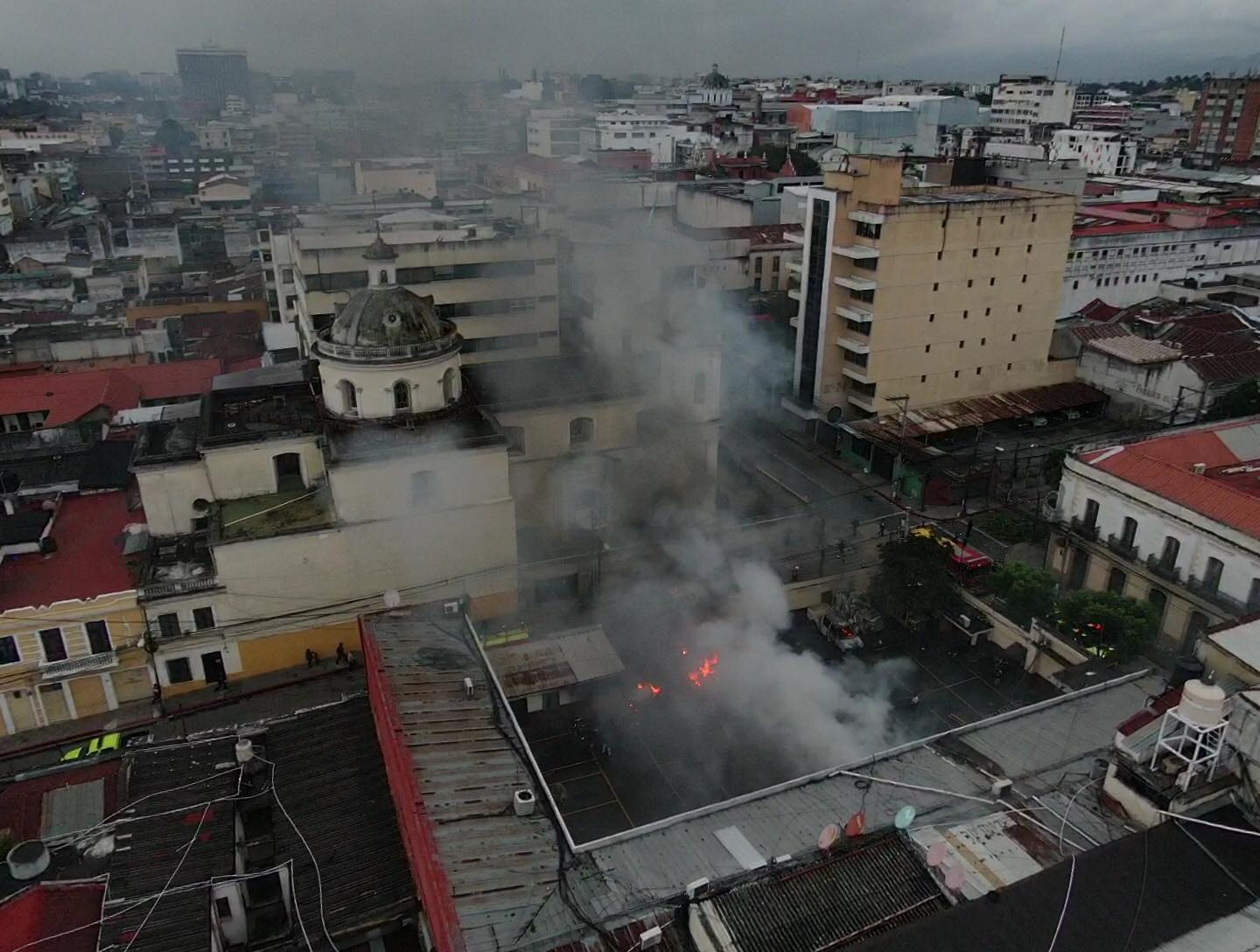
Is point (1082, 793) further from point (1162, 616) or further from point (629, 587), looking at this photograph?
point (629, 587)

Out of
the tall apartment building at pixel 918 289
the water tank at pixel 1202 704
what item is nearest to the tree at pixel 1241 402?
the tall apartment building at pixel 918 289

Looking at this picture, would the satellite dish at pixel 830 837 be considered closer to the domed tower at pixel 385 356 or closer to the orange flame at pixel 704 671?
the orange flame at pixel 704 671

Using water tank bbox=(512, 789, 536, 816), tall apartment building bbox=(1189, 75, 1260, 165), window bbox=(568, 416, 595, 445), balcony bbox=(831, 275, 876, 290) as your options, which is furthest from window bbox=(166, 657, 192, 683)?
tall apartment building bbox=(1189, 75, 1260, 165)

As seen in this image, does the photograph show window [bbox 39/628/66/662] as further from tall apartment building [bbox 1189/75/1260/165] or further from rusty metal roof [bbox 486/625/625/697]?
tall apartment building [bbox 1189/75/1260/165]

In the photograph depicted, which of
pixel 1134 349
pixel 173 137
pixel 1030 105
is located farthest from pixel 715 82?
pixel 1134 349

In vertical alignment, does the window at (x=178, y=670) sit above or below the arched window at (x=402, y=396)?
below

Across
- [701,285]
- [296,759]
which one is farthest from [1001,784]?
[701,285]
